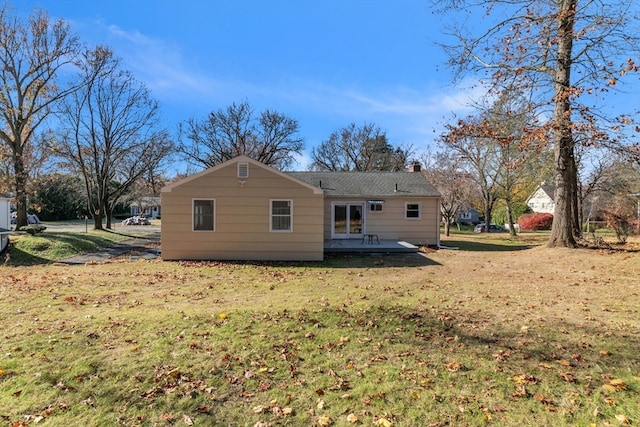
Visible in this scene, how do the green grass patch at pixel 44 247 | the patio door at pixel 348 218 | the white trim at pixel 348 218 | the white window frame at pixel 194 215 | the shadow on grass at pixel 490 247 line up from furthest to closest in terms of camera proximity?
1. the patio door at pixel 348 218
2. the white trim at pixel 348 218
3. the shadow on grass at pixel 490 247
4. the green grass patch at pixel 44 247
5. the white window frame at pixel 194 215

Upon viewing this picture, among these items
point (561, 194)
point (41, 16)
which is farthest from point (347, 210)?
point (41, 16)

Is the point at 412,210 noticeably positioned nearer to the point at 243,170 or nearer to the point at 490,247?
the point at 490,247

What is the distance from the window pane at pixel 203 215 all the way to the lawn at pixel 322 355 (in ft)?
16.0

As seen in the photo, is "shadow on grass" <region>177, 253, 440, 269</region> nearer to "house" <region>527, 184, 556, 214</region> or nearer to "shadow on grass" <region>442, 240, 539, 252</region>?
"shadow on grass" <region>442, 240, 539, 252</region>

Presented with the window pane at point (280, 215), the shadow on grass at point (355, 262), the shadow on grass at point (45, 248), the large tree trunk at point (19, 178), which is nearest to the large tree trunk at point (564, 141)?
the shadow on grass at point (355, 262)

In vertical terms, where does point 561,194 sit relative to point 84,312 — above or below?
above

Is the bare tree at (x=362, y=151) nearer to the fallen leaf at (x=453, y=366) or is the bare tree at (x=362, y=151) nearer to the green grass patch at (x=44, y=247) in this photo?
the green grass patch at (x=44, y=247)

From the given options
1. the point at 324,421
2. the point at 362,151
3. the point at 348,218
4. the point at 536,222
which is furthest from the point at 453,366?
the point at 362,151

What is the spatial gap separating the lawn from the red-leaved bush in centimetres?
3086

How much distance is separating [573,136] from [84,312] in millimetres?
14191

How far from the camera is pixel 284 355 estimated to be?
4.38 metres

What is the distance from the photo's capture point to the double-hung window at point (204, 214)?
13133 millimetres

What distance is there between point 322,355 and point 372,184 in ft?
51.9

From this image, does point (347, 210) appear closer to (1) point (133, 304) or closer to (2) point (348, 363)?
(1) point (133, 304)
